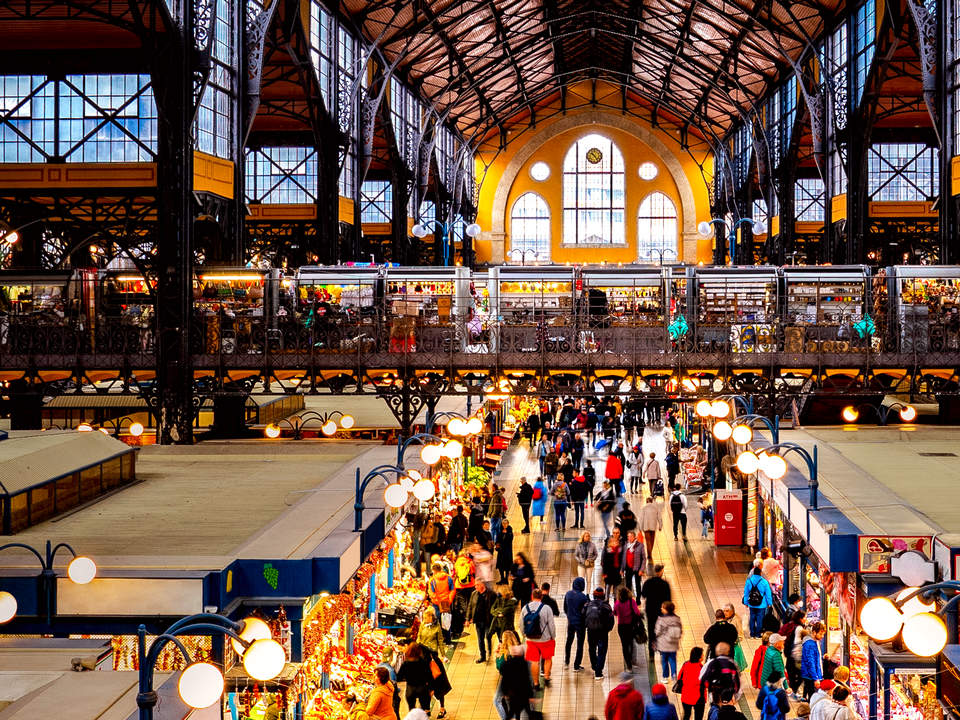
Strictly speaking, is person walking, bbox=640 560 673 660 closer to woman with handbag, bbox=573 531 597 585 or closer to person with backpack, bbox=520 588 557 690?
woman with handbag, bbox=573 531 597 585

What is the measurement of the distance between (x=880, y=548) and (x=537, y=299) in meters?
20.4

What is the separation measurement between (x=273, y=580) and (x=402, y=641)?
4.48 metres

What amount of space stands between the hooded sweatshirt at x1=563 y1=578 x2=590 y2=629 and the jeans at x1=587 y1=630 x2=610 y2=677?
0.28 metres

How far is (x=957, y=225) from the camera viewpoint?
27594mm

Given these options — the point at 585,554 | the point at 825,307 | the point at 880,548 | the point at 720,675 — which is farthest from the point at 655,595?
the point at 825,307

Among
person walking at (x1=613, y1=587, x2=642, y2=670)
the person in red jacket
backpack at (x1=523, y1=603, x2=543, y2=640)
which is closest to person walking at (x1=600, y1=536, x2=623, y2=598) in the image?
person walking at (x1=613, y1=587, x2=642, y2=670)

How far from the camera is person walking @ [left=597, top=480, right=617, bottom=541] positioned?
22.8 meters

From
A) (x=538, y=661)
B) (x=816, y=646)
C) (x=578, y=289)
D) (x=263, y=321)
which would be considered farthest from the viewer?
(x=578, y=289)

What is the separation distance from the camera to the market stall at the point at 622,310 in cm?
2530

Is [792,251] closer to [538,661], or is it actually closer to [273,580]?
[538,661]

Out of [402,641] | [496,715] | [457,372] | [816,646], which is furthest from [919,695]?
[457,372]

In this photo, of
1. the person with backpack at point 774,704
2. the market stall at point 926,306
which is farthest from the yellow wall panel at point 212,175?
the person with backpack at point 774,704

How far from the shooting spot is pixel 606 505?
22891mm

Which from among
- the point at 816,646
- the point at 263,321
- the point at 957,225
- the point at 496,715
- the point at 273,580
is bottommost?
the point at 496,715
